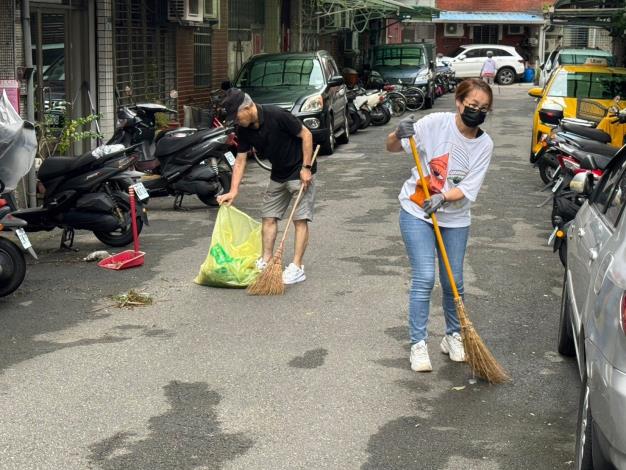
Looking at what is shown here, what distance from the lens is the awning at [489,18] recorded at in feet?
173

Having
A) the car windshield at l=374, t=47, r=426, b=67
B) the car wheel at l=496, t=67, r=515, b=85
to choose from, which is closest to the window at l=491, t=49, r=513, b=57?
the car wheel at l=496, t=67, r=515, b=85

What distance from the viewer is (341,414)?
5.57m

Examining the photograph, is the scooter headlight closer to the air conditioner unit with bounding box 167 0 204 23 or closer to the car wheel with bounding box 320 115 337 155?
the car wheel with bounding box 320 115 337 155

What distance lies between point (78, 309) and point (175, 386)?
→ 214 centimetres

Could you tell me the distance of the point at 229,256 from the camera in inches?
334

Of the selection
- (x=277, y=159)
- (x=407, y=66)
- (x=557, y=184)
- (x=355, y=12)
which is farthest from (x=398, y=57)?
(x=277, y=159)

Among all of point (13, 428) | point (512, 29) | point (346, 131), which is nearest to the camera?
point (13, 428)

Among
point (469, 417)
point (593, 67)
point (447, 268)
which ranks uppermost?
point (593, 67)

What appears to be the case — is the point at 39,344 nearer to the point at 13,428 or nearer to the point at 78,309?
the point at 78,309

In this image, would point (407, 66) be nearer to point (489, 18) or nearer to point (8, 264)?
point (8, 264)

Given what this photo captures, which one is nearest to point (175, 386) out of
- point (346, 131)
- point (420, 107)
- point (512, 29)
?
point (346, 131)

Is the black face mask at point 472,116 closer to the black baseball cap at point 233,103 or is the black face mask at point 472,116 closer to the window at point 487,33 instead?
the black baseball cap at point 233,103

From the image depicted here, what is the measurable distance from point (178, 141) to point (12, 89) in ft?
6.27

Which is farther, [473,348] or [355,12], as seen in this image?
[355,12]
